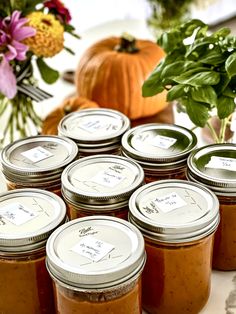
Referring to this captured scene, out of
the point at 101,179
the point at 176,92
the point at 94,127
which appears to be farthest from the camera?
the point at 94,127

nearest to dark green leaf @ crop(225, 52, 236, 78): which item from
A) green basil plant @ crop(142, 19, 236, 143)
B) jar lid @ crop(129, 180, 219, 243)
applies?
green basil plant @ crop(142, 19, 236, 143)

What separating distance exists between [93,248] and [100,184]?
0.58 ft

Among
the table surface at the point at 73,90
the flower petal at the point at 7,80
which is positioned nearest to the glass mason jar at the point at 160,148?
the table surface at the point at 73,90

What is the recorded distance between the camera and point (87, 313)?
2.84ft

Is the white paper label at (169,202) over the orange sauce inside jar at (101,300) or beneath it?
over

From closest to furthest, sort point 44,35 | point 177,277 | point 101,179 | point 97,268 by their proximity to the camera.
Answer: point 97,268
point 177,277
point 101,179
point 44,35

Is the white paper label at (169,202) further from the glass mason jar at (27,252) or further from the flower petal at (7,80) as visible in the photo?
the flower petal at (7,80)

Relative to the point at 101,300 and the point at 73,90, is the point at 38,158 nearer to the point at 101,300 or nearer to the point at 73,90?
the point at 101,300

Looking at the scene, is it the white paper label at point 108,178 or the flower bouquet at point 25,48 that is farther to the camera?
the flower bouquet at point 25,48

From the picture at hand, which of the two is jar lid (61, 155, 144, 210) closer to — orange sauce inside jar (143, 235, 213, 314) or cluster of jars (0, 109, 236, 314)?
cluster of jars (0, 109, 236, 314)

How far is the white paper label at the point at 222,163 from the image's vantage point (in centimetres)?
110

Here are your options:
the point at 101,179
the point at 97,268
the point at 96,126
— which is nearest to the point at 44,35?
the point at 96,126

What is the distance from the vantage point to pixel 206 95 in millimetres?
1139

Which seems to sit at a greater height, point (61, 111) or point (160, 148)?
point (160, 148)
